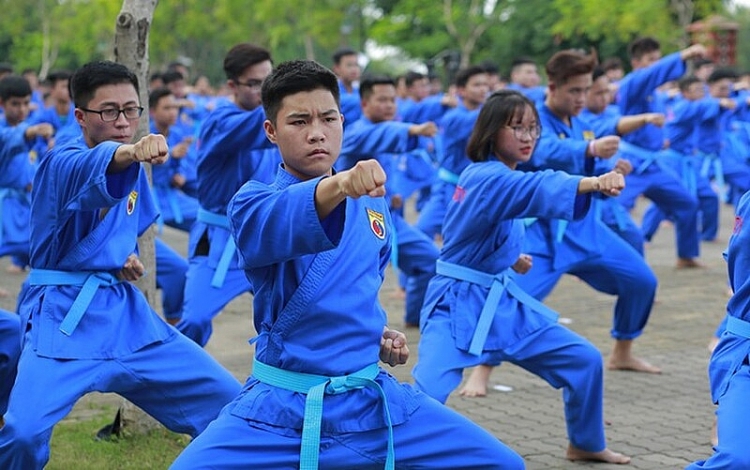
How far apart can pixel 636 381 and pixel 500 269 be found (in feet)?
7.50

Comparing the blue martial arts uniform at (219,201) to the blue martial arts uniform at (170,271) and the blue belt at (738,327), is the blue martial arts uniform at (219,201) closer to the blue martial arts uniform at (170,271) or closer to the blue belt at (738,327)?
the blue martial arts uniform at (170,271)

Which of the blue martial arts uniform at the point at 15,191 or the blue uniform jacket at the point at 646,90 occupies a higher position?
the blue uniform jacket at the point at 646,90

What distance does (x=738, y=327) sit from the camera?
417 cm

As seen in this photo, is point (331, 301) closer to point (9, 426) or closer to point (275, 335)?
point (275, 335)

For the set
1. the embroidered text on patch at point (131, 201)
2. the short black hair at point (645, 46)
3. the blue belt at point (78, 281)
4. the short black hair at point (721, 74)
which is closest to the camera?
the blue belt at point (78, 281)

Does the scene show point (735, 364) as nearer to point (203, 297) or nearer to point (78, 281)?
point (78, 281)

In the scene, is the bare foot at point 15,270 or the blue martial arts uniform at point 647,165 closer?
the blue martial arts uniform at point 647,165

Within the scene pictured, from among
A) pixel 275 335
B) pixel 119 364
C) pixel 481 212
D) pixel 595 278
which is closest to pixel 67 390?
pixel 119 364

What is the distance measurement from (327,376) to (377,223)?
512mm

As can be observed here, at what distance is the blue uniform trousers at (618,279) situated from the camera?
22.4ft

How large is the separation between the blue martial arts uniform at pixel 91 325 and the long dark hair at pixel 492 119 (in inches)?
62.7

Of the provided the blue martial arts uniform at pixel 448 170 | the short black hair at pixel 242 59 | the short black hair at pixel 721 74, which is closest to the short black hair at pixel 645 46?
the blue martial arts uniform at pixel 448 170

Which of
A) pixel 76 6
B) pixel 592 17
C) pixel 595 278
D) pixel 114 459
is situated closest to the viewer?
pixel 114 459

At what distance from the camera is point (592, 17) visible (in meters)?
28.3
